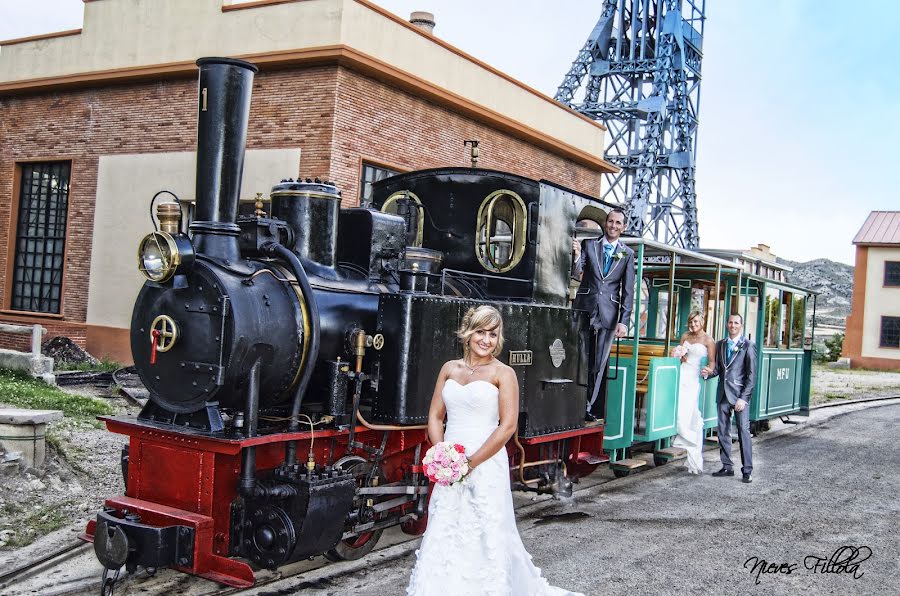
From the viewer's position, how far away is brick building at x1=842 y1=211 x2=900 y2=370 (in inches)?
1377

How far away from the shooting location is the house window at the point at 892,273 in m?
35.2

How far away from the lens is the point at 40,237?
16938 mm

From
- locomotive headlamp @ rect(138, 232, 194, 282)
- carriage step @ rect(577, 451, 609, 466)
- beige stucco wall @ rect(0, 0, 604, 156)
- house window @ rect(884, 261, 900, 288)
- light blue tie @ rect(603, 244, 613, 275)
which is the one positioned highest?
beige stucco wall @ rect(0, 0, 604, 156)

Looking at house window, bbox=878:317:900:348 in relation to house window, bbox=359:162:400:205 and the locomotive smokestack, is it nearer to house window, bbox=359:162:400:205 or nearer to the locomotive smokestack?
house window, bbox=359:162:400:205

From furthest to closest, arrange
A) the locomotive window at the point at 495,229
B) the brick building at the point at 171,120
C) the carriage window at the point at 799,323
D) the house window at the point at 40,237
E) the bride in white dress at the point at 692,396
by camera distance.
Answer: the house window at the point at 40,237 → the carriage window at the point at 799,323 → the brick building at the point at 171,120 → the bride in white dress at the point at 692,396 → the locomotive window at the point at 495,229

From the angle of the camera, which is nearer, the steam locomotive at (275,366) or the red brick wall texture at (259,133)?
the steam locomotive at (275,366)

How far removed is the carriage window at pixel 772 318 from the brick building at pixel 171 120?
20.9 feet

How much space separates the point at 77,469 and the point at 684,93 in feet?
129

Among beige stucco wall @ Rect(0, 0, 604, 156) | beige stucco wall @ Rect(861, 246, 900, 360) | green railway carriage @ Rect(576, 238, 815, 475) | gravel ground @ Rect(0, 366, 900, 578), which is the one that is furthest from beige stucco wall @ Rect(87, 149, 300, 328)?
beige stucco wall @ Rect(861, 246, 900, 360)

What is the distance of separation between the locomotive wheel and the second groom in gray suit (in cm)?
487

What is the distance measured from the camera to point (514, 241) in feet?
21.8

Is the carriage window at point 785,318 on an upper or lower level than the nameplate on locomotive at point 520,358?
upper

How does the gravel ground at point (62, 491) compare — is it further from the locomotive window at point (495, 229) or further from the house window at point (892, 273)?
the house window at point (892, 273)

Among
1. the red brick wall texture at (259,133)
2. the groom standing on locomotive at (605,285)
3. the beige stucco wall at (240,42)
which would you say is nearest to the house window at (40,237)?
the red brick wall texture at (259,133)
